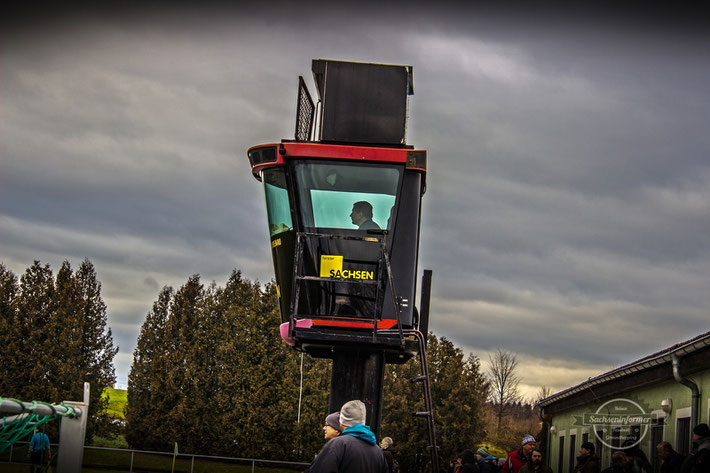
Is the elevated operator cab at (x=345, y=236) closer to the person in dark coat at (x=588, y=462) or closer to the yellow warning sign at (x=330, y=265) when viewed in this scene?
the yellow warning sign at (x=330, y=265)

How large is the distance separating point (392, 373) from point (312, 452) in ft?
17.3

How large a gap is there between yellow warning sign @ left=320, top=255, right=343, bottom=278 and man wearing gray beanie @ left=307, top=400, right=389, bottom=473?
15.1 ft

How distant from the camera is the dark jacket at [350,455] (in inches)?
201

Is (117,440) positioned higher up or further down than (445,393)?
further down

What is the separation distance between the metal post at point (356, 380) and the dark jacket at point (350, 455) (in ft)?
15.0

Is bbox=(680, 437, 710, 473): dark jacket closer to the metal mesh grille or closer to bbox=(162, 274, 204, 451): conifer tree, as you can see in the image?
the metal mesh grille

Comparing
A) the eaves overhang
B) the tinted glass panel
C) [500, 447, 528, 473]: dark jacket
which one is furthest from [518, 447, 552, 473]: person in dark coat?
the tinted glass panel

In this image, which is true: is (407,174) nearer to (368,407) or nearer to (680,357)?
(368,407)

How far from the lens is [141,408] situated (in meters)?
38.2

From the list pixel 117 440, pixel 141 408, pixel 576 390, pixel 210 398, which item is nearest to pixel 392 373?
pixel 210 398

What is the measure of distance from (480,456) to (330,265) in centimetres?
439

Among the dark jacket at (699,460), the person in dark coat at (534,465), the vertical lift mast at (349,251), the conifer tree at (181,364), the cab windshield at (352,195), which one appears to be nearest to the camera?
the dark jacket at (699,460)

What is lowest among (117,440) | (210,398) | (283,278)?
(117,440)

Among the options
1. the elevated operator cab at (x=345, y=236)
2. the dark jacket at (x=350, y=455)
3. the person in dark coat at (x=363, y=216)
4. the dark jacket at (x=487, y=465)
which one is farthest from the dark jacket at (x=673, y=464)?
the dark jacket at (x=350, y=455)
